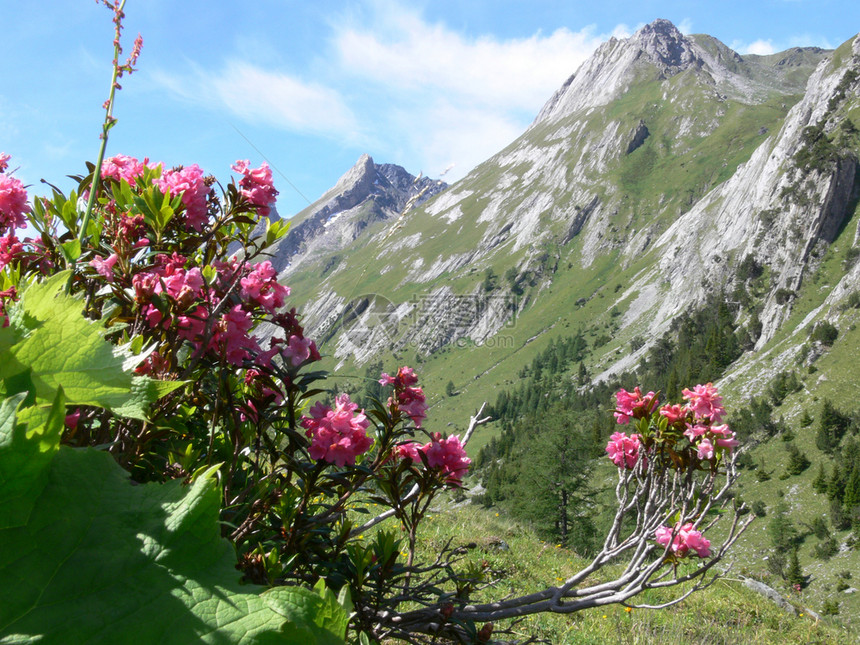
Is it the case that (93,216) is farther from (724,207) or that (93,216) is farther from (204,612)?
(724,207)

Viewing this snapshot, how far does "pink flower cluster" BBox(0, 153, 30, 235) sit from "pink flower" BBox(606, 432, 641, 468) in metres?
4.14

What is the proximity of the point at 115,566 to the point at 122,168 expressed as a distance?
111 inches

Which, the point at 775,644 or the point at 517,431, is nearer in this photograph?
the point at 775,644

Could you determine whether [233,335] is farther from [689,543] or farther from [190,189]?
[689,543]

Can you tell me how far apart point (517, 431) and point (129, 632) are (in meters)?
105

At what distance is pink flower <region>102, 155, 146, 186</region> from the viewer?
267 cm

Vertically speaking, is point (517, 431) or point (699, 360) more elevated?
point (699, 360)

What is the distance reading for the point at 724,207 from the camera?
4498 inches

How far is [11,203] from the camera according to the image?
7.98ft

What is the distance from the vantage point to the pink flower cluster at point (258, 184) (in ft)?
8.44

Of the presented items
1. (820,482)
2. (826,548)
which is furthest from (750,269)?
(826,548)

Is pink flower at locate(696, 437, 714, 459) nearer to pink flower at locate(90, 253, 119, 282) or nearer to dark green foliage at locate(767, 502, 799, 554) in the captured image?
pink flower at locate(90, 253, 119, 282)

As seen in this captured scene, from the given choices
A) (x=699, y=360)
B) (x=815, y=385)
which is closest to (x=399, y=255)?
(x=699, y=360)

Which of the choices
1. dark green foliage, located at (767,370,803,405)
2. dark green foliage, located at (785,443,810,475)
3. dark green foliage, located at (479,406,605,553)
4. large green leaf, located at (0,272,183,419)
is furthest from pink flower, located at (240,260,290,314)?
dark green foliage, located at (767,370,803,405)
